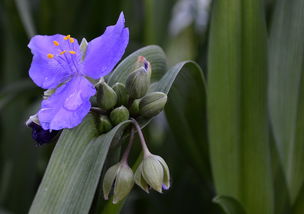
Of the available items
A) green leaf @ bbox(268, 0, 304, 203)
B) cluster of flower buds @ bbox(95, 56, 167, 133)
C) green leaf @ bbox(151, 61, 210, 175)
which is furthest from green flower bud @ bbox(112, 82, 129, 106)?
green leaf @ bbox(268, 0, 304, 203)

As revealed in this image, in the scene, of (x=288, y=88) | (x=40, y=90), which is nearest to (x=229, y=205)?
(x=288, y=88)

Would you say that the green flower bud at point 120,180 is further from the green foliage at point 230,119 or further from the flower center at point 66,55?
the flower center at point 66,55

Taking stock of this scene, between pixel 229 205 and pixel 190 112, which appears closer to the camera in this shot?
pixel 229 205

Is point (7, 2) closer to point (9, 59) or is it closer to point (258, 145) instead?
point (9, 59)

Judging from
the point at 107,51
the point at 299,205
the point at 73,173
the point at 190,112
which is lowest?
the point at 299,205

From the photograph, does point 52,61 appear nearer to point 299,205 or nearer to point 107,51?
point 107,51

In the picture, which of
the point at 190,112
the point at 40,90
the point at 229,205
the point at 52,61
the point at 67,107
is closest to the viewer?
the point at 67,107

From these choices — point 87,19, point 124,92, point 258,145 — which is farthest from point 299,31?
point 87,19
